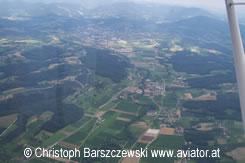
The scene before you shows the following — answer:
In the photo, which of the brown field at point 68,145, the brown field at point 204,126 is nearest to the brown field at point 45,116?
the brown field at point 68,145

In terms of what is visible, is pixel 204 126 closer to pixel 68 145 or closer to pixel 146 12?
pixel 68 145

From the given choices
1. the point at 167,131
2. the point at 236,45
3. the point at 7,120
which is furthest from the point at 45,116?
the point at 236,45

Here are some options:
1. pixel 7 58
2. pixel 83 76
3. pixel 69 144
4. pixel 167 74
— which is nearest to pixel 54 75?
pixel 83 76

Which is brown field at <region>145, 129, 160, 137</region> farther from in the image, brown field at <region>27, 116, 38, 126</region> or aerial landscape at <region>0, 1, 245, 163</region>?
brown field at <region>27, 116, 38, 126</region>

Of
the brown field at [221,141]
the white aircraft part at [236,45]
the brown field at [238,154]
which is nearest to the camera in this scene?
the white aircraft part at [236,45]

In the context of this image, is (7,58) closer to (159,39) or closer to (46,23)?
(46,23)

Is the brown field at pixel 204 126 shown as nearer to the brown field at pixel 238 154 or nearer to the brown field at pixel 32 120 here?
the brown field at pixel 238 154
